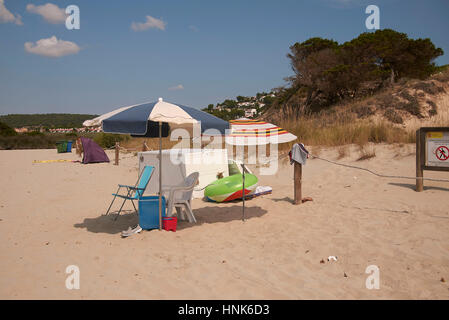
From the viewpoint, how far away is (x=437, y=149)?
7.27 meters

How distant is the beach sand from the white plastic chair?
0.28 meters

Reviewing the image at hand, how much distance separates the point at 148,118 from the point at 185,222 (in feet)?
7.45

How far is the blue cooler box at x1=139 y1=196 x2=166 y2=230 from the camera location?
224 inches

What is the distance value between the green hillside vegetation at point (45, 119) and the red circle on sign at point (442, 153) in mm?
87054

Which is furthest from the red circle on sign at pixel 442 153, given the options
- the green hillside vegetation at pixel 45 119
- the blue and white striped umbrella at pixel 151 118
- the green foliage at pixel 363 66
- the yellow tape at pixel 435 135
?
Result: the green hillside vegetation at pixel 45 119

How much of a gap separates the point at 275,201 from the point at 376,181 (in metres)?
2.59

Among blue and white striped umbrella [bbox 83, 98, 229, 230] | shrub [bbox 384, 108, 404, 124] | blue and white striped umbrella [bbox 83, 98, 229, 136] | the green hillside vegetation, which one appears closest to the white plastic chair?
blue and white striped umbrella [bbox 83, 98, 229, 230]

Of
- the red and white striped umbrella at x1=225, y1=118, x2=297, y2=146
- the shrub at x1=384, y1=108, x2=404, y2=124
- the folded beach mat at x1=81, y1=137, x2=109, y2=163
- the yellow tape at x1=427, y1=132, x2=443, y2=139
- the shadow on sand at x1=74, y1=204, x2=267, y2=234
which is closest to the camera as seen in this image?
the red and white striped umbrella at x1=225, y1=118, x2=297, y2=146

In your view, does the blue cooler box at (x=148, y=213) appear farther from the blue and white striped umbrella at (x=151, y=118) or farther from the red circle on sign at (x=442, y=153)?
the red circle on sign at (x=442, y=153)

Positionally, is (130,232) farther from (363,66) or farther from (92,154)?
(363,66)

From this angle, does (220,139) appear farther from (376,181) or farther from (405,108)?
(405,108)

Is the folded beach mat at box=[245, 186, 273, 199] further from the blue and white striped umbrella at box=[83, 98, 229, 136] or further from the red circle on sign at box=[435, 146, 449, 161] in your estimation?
the red circle on sign at box=[435, 146, 449, 161]
